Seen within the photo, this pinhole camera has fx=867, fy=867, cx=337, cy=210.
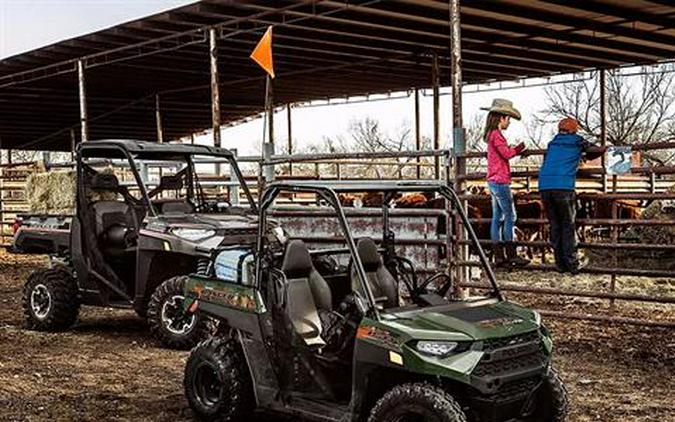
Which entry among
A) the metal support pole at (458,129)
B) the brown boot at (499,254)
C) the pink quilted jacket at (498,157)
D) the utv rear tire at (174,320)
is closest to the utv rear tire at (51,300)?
the utv rear tire at (174,320)

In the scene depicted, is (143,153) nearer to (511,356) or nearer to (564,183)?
(564,183)

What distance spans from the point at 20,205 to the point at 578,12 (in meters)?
13.8

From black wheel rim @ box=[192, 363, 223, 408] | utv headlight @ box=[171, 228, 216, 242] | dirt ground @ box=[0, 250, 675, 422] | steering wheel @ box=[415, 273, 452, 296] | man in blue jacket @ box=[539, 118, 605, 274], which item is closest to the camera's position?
steering wheel @ box=[415, 273, 452, 296]

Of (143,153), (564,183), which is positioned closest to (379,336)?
(564,183)

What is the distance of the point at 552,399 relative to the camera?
5.12 m

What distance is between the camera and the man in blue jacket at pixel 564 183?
27.7 ft

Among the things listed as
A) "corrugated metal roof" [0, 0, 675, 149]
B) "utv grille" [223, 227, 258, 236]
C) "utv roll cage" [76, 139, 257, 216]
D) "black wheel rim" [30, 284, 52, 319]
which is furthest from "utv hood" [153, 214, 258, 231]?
"corrugated metal roof" [0, 0, 675, 149]

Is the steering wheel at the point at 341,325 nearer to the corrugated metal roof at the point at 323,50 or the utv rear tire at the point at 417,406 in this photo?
the utv rear tire at the point at 417,406

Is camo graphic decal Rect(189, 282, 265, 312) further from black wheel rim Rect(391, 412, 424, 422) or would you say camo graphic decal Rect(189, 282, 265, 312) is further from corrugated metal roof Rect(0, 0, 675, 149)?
corrugated metal roof Rect(0, 0, 675, 149)

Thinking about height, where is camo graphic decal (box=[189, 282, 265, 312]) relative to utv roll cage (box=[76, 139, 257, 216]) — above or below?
below

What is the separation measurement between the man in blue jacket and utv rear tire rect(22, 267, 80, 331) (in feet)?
17.4

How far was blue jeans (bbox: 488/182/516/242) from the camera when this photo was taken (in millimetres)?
9117

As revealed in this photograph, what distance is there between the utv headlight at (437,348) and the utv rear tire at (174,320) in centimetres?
436

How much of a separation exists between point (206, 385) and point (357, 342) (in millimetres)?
1636
